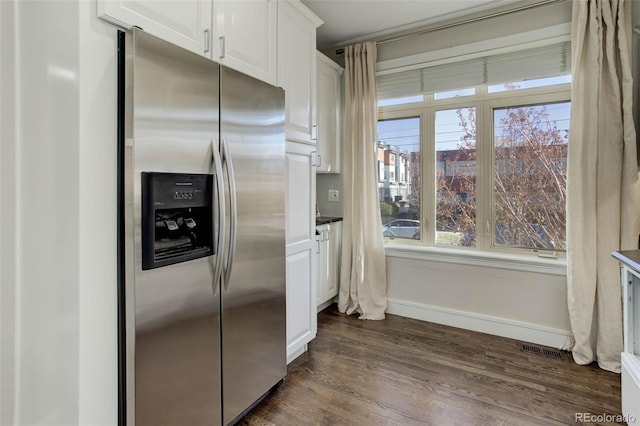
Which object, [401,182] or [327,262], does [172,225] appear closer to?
[327,262]

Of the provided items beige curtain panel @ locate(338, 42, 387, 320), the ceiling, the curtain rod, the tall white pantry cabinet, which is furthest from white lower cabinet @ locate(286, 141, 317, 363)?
the curtain rod

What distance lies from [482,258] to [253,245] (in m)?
2.05

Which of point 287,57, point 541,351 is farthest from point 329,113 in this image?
point 541,351

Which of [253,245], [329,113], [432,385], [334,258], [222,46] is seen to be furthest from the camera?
[334,258]

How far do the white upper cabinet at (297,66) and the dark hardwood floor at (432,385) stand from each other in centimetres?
157

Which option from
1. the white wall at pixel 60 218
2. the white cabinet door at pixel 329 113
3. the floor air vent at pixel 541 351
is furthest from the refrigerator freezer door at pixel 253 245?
the floor air vent at pixel 541 351

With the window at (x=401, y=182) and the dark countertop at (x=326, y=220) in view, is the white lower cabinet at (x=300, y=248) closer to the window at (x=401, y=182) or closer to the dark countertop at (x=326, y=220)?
the dark countertop at (x=326, y=220)

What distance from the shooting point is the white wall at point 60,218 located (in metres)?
1.14

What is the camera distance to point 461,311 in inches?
117

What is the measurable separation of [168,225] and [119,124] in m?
0.41

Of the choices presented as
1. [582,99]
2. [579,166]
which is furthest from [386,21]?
[579,166]

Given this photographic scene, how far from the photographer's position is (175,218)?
1.40m

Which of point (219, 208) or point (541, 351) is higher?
point (219, 208)

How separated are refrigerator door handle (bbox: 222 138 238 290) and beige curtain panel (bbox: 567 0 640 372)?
2.33 meters
